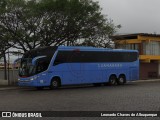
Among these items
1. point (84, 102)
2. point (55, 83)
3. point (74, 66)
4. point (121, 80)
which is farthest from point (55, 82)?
point (84, 102)

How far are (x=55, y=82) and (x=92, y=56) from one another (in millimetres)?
4052

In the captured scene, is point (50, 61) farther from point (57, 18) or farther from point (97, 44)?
point (97, 44)

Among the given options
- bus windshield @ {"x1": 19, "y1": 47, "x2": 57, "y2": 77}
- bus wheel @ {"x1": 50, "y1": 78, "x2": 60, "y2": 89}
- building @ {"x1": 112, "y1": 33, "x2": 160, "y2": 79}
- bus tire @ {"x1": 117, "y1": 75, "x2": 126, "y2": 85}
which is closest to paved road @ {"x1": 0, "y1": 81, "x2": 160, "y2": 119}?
bus windshield @ {"x1": 19, "y1": 47, "x2": 57, "y2": 77}

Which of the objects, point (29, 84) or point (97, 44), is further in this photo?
A: point (97, 44)

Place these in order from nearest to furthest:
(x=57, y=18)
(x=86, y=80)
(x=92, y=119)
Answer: (x=92, y=119) → (x=86, y=80) → (x=57, y=18)

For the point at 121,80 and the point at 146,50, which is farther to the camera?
the point at 146,50

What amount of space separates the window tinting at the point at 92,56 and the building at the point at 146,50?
61.8 ft

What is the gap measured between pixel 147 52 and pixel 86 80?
2529cm

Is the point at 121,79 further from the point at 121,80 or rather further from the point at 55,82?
the point at 55,82

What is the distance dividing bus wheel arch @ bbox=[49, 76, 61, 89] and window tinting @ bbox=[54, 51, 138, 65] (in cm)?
125

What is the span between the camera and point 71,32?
39.1 meters

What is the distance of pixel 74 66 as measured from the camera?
3425 cm

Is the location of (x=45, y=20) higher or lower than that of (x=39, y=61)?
higher

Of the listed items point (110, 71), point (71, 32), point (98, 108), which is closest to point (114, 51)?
point (110, 71)
